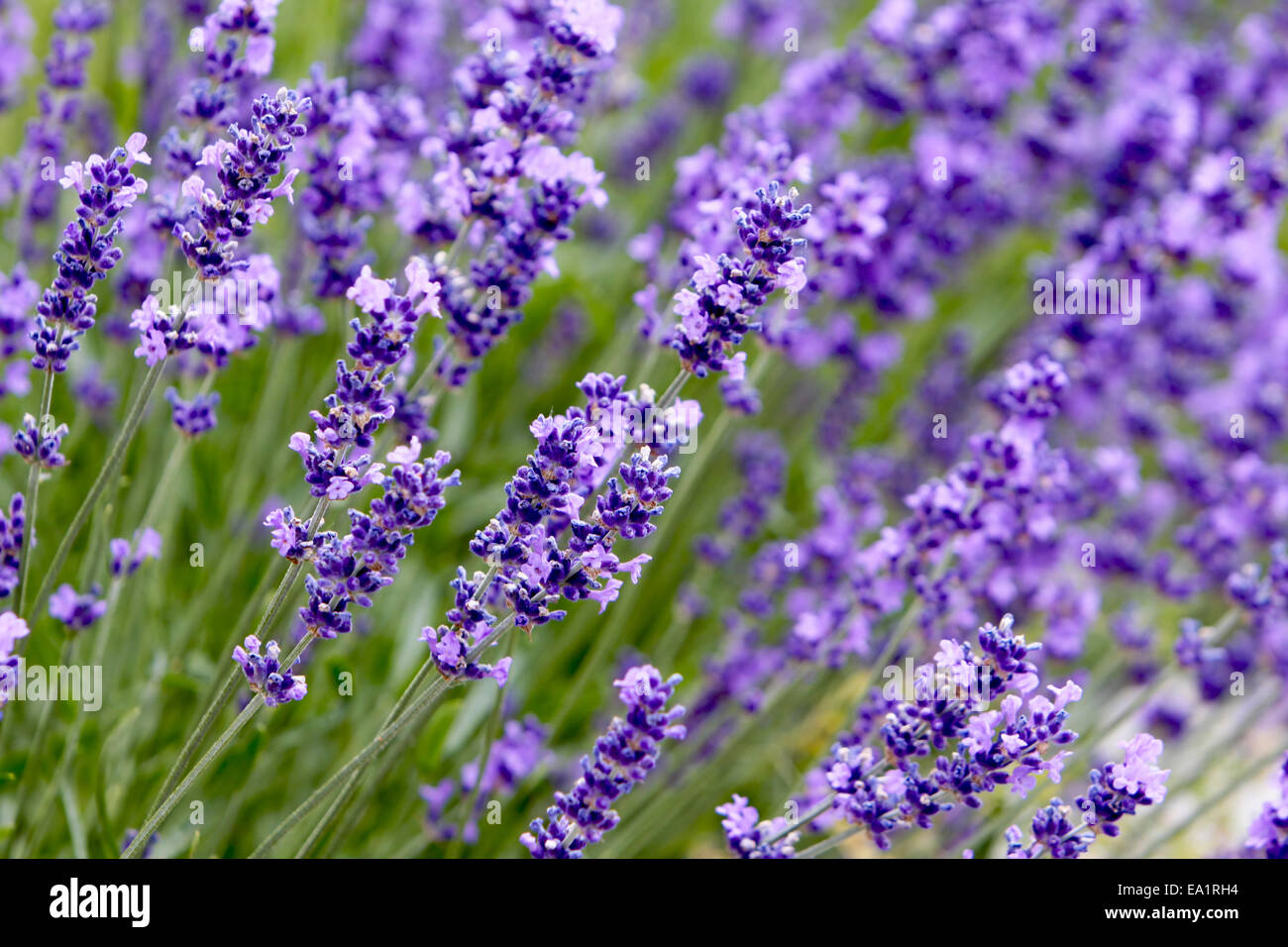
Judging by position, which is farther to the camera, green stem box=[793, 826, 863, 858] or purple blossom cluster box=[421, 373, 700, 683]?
green stem box=[793, 826, 863, 858]

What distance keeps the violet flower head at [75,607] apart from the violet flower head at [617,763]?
0.94 metres

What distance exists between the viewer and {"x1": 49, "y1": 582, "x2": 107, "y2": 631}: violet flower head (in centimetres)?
220

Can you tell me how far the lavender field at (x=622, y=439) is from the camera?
1894mm

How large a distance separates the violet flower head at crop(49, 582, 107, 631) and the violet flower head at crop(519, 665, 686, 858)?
3.09ft

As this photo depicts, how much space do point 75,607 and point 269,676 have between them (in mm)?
631
